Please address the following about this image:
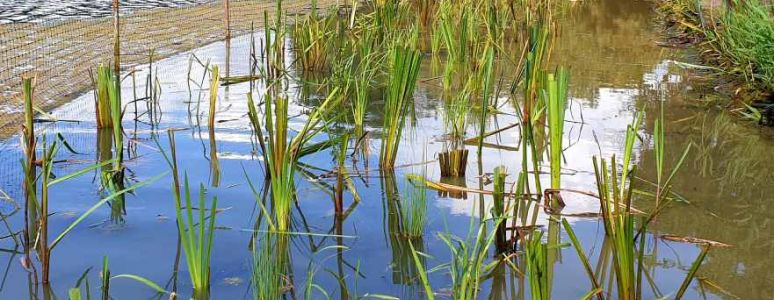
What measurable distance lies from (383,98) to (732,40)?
2150 mm

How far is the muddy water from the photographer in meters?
3.07

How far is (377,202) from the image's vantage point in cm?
388

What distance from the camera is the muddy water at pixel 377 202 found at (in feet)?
10.1

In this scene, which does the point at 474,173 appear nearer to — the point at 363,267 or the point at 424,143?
the point at 424,143

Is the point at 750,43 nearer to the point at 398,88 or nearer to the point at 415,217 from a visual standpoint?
the point at 398,88

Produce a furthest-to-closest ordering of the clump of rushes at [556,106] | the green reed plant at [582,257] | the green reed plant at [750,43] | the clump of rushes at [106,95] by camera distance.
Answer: the green reed plant at [750,43], the clump of rushes at [106,95], the clump of rushes at [556,106], the green reed plant at [582,257]

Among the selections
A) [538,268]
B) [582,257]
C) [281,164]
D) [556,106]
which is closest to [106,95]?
[281,164]

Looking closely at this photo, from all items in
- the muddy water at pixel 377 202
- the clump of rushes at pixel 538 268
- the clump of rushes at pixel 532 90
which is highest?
the clump of rushes at pixel 532 90

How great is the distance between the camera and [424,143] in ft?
16.0

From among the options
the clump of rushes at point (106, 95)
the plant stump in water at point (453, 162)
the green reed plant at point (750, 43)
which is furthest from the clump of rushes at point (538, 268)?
the green reed plant at point (750, 43)

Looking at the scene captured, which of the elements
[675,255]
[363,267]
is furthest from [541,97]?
[363,267]

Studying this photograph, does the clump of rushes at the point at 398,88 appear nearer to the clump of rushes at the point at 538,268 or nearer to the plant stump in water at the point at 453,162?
the plant stump in water at the point at 453,162

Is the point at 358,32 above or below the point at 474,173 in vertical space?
above

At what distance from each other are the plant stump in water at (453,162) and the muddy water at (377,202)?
0.27 feet
